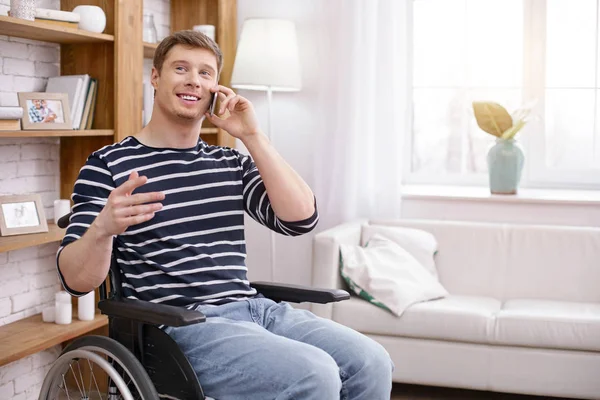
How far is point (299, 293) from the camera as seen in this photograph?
2244 mm

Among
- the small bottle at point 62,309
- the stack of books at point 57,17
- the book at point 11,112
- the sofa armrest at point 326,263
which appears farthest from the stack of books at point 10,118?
the sofa armrest at point 326,263

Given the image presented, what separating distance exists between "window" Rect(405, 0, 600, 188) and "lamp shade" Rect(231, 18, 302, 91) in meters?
0.71

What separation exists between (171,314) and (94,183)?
0.43 meters

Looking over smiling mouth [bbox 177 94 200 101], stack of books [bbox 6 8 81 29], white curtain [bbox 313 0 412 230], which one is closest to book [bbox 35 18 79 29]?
stack of books [bbox 6 8 81 29]

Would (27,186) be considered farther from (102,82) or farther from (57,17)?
(57,17)

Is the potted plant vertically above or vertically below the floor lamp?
below

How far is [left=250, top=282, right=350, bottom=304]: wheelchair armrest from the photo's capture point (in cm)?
221

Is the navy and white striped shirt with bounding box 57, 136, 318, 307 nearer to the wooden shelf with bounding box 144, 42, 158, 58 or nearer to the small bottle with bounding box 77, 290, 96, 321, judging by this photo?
the small bottle with bounding box 77, 290, 96, 321

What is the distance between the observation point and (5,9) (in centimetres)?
296

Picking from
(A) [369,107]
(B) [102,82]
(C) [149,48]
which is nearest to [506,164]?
(A) [369,107]

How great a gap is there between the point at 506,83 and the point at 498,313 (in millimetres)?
1473

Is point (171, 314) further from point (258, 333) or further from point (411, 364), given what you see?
point (411, 364)

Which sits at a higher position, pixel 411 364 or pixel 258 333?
pixel 258 333

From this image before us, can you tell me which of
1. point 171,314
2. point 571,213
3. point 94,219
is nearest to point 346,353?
point 171,314
